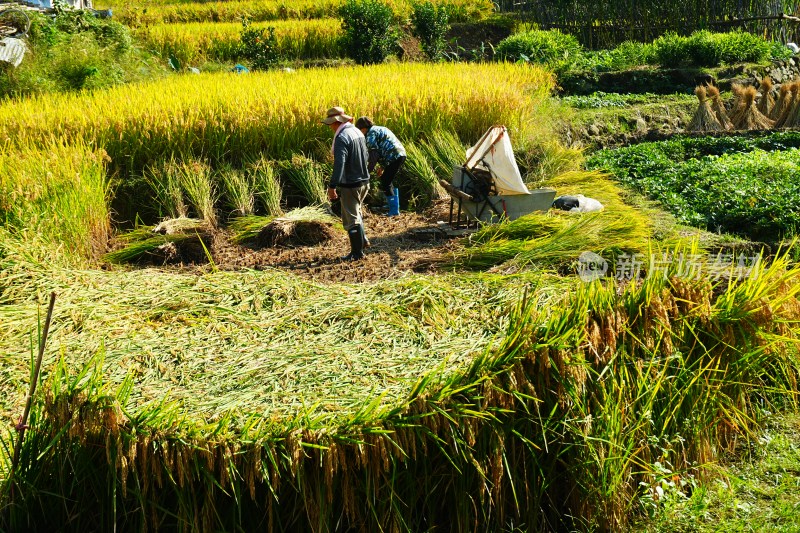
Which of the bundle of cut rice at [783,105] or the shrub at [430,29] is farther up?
the shrub at [430,29]

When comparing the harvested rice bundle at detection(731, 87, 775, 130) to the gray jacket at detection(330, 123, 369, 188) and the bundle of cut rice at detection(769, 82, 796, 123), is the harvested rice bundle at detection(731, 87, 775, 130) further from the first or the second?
the gray jacket at detection(330, 123, 369, 188)

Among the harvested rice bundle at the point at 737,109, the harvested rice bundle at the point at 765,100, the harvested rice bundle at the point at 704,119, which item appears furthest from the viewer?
the harvested rice bundle at the point at 765,100

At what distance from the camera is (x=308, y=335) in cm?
477

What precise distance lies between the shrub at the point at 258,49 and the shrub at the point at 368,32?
166 cm

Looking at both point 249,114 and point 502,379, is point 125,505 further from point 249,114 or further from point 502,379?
point 249,114

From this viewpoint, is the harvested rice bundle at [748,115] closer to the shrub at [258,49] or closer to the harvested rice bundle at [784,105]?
the harvested rice bundle at [784,105]

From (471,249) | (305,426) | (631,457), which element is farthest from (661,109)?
(305,426)

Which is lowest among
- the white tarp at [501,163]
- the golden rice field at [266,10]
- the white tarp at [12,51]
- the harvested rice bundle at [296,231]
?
the harvested rice bundle at [296,231]

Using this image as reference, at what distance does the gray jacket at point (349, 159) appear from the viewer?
739cm

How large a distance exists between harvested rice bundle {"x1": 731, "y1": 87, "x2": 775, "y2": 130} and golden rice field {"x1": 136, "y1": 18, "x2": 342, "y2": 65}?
982 cm

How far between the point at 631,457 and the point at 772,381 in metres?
1.42

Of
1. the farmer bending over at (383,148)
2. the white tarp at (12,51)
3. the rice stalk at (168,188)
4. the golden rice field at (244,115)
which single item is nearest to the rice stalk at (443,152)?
the golden rice field at (244,115)

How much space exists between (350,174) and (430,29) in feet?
42.6

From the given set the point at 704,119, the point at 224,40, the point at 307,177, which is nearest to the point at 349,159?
the point at 307,177
